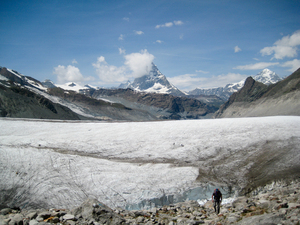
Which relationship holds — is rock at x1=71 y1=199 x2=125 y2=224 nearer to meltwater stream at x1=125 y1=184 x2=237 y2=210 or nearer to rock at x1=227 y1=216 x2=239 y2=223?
meltwater stream at x1=125 y1=184 x2=237 y2=210

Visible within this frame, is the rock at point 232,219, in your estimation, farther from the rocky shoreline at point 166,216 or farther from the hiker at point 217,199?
the hiker at point 217,199

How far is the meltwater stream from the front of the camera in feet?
45.9

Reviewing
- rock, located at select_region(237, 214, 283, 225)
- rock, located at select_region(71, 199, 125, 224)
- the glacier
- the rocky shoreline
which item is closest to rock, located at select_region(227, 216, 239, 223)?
the rocky shoreline

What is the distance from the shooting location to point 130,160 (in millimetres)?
20375

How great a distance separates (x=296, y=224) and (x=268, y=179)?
10924 millimetres

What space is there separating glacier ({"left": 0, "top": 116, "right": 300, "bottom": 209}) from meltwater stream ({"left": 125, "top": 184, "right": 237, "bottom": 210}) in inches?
2.9

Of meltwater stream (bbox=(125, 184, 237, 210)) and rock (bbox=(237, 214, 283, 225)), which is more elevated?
rock (bbox=(237, 214, 283, 225))

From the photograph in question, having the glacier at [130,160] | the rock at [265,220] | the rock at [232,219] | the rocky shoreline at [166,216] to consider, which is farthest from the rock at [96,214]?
the rock at [265,220]

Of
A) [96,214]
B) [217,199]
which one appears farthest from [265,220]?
[96,214]

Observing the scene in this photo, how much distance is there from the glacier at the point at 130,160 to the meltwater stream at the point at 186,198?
7cm

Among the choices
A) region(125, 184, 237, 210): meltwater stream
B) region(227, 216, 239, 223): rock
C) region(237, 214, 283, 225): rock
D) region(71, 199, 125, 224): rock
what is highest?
region(237, 214, 283, 225): rock

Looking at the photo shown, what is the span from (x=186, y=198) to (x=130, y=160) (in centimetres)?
792

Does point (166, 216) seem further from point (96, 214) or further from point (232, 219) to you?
point (96, 214)

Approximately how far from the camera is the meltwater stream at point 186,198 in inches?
550
